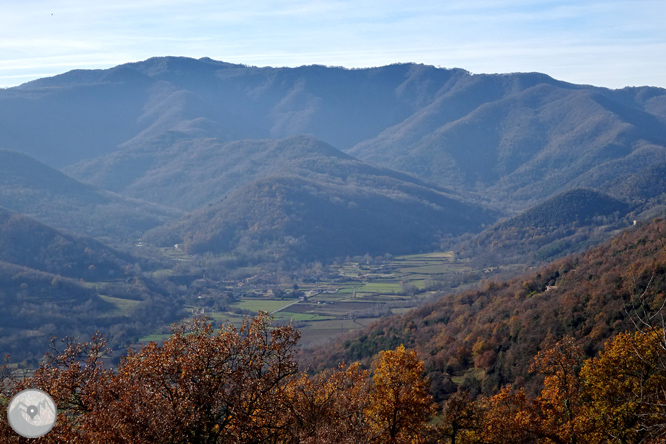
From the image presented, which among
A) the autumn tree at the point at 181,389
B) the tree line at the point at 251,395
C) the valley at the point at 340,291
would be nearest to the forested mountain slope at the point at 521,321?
the tree line at the point at 251,395

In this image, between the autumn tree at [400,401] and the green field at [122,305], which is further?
the green field at [122,305]

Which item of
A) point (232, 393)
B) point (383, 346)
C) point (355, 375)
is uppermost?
point (232, 393)

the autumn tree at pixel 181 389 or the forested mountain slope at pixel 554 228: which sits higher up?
the autumn tree at pixel 181 389

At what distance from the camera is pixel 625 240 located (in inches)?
→ 2822

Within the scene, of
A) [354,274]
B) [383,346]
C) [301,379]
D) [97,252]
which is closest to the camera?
[301,379]

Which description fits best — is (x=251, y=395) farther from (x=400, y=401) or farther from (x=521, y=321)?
(x=521, y=321)

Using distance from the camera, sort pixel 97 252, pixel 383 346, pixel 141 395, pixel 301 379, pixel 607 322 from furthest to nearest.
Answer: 1. pixel 97 252
2. pixel 383 346
3. pixel 607 322
4. pixel 301 379
5. pixel 141 395

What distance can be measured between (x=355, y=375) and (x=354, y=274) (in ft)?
488

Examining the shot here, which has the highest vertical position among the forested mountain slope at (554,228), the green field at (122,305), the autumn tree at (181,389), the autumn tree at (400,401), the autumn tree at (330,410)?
the autumn tree at (181,389)

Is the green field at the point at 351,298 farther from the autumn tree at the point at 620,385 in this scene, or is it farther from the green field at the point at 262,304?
the autumn tree at the point at 620,385

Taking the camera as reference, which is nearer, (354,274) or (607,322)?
(607,322)

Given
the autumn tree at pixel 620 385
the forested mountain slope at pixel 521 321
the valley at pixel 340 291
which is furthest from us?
the valley at pixel 340 291

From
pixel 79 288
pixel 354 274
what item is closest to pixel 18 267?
pixel 79 288

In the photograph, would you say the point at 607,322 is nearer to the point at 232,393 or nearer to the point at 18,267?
the point at 232,393
